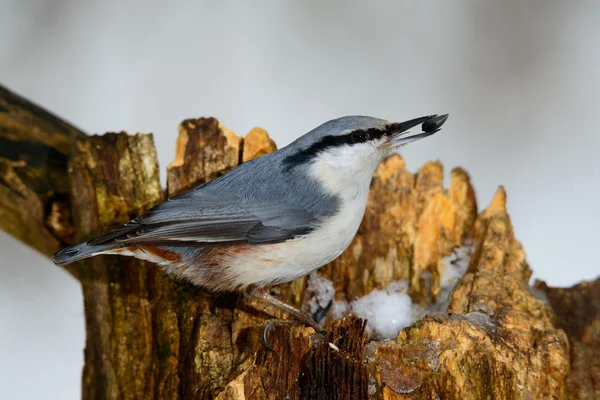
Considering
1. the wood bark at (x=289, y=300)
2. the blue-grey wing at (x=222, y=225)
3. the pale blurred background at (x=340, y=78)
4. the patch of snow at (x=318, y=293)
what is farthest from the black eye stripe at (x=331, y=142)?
the pale blurred background at (x=340, y=78)

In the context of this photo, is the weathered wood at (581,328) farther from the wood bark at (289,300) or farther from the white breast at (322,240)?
the white breast at (322,240)

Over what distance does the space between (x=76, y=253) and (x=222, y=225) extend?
59 cm

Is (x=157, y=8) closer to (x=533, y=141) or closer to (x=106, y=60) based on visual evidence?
(x=106, y=60)

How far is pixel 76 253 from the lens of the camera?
273 centimetres

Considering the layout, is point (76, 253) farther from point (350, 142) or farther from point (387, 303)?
point (387, 303)

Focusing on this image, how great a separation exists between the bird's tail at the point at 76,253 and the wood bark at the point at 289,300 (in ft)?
1.30

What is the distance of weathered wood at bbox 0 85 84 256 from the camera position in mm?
3371

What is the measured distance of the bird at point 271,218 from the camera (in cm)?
269

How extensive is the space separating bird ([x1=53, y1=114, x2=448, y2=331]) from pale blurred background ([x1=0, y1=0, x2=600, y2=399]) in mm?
2242

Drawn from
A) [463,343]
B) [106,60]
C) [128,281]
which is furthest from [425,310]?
[106,60]

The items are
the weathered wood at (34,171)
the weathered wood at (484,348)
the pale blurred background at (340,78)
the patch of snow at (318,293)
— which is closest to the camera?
the weathered wood at (484,348)

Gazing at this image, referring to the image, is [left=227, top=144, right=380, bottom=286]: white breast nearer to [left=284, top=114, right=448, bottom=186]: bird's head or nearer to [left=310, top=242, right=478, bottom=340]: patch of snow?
[left=284, top=114, right=448, bottom=186]: bird's head

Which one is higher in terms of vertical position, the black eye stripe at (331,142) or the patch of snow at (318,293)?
the black eye stripe at (331,142)

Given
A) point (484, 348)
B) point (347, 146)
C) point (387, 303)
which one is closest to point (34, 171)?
point (347, 146)
